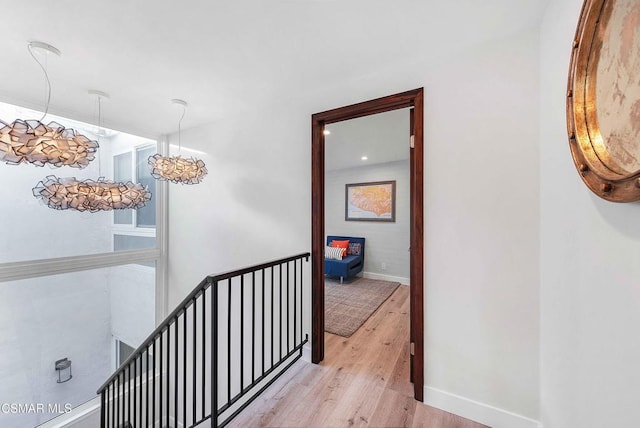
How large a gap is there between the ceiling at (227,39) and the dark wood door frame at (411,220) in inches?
11.5

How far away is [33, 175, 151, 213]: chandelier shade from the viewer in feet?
6.14

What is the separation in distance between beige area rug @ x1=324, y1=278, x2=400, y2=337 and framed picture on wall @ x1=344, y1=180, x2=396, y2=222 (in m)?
1.37

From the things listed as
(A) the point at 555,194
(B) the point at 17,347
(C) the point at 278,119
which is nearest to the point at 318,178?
(C) the point at 278,119

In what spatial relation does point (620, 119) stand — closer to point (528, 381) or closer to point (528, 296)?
point (528, 296)

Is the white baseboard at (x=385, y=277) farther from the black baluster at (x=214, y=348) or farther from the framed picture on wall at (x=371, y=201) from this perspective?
the black baluster at (x=214, y=348)

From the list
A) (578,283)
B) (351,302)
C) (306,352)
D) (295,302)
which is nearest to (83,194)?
(295,302)

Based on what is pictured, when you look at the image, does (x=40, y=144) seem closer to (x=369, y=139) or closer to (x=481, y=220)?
(x=481, y=220)

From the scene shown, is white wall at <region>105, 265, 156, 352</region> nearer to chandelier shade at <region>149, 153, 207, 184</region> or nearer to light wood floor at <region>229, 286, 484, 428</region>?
chandelier shade at <region>149, 153, 207, 184</region>

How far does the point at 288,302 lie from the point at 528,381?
1739 mm

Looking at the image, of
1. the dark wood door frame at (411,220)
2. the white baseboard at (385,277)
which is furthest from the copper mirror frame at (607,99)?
the white baseboard at (385,277)

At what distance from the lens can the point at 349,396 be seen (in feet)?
5.69

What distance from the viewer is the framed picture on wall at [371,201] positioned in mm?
5098

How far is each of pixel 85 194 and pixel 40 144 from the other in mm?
556

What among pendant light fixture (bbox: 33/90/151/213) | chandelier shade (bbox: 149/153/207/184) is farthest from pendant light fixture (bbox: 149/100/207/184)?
pendant light fixture (bbox: 33/90/151/213)
